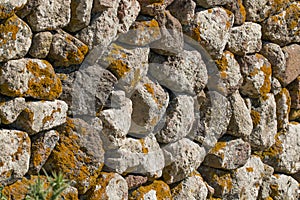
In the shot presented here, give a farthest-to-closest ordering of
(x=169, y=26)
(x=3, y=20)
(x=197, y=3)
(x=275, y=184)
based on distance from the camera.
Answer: (x=275, y=184) → (x=197, y=3) → (x=169, y=26) → (x=3, y=20)

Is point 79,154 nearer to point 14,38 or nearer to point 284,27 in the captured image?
point 14,38

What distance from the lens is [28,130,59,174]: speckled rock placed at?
3305 millimetres

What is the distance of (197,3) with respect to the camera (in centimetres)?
422

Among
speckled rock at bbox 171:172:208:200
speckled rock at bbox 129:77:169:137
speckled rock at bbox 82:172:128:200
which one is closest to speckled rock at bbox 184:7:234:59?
speckled rock at bbox 129:77:169:137

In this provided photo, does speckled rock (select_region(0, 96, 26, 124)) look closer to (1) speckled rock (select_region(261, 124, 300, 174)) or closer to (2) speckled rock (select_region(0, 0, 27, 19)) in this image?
(2) speckled rock (select_region(0, 0, 27, 19))

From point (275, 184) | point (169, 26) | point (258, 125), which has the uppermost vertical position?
point (169, 26)

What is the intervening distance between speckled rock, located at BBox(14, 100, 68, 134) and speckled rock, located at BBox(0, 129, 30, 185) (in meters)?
0.05

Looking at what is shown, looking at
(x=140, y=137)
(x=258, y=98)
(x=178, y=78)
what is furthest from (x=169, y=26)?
(x=258, y=98)

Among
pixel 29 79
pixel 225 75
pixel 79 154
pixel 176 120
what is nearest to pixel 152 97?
pixel 176 120

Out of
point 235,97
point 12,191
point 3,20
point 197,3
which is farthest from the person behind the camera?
point 235,97

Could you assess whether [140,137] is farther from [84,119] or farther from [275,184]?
[275,184]

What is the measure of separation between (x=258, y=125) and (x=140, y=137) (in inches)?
49.1

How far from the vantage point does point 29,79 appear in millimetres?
3168

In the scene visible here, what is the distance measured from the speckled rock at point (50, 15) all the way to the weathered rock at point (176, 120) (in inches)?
42.5
